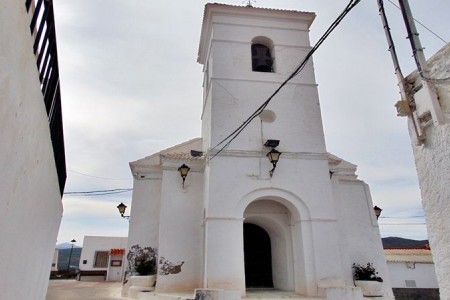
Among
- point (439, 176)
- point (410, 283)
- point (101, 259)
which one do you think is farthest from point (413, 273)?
point (101, 259)

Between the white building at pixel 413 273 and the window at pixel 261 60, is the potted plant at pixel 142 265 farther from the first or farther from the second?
the white building at pixel 413 273

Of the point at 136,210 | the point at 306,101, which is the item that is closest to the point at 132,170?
the point at 136,210

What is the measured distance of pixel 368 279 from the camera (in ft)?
30.0

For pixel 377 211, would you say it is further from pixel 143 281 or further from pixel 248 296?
pixel 143 281

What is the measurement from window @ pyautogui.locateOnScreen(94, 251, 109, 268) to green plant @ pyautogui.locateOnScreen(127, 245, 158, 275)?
16.8 meters

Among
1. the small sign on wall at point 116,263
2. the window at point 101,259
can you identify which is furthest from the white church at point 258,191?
the window at point 101,259

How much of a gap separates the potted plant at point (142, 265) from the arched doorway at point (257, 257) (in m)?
2.91

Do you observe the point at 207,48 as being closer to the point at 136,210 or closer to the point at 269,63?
the point at 269,63

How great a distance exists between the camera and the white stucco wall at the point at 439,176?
7.70 feet

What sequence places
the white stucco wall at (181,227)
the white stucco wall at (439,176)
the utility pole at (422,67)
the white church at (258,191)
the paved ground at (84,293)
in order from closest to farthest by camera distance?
the white stucco wall at (439,176), the utility pole at (422,67), the white church at (258,191), the white stucco wall at (181,227), the paved ground at (84,293)

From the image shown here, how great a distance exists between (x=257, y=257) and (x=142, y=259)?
12.1 ft

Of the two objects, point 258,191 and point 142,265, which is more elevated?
point 258,191

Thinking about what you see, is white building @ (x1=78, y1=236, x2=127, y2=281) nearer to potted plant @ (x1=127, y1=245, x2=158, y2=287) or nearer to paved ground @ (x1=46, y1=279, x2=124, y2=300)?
paved ground @ (x1=46, y1=279, x2=124, y2=300)

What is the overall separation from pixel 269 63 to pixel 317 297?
A: 25.1 feet
